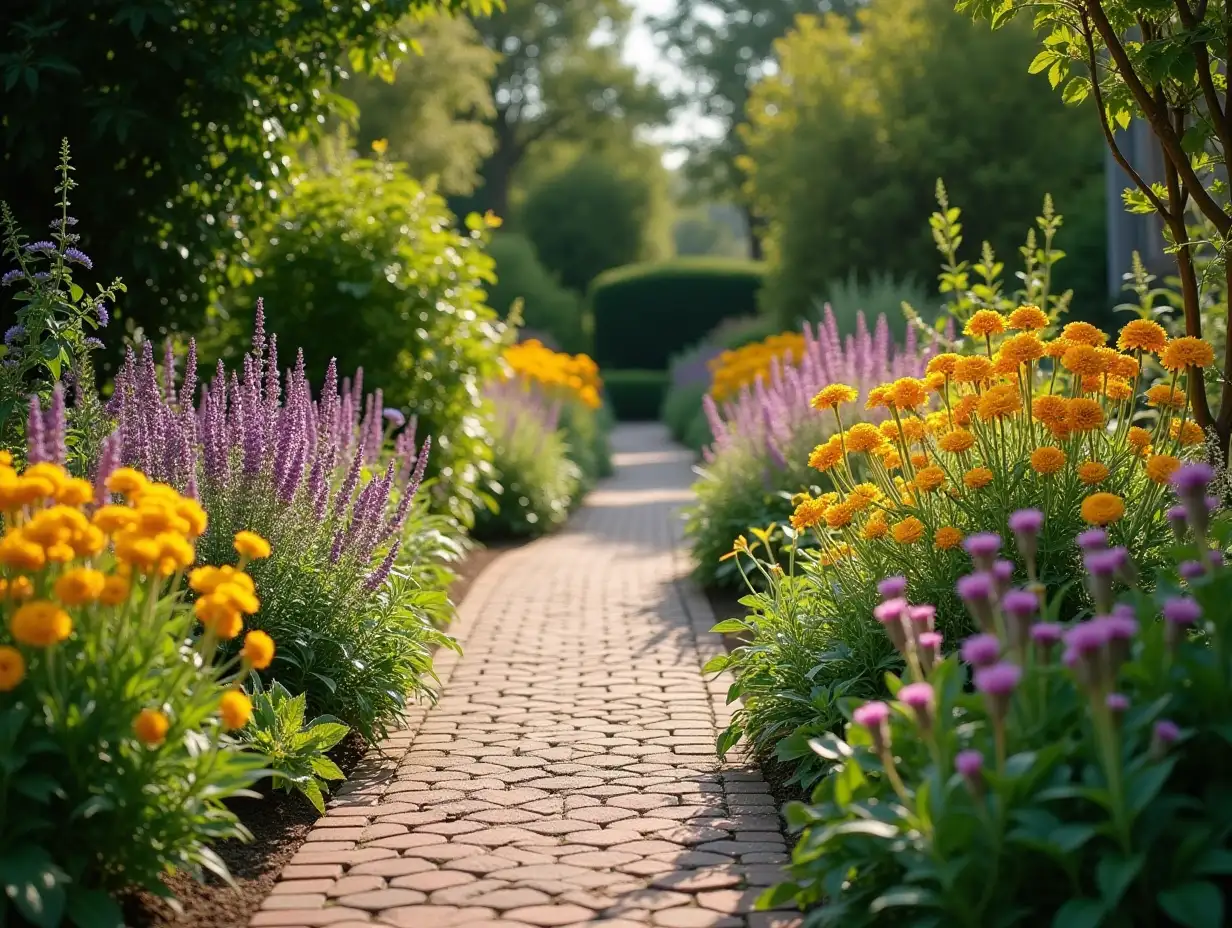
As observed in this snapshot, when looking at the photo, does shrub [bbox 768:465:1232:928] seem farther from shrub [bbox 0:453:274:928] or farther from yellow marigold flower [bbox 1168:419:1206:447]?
shrub [bbox 0:453:274:928]

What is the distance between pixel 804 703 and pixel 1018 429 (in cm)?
113

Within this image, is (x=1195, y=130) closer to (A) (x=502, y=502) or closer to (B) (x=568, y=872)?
(B) (x=568, y=872)

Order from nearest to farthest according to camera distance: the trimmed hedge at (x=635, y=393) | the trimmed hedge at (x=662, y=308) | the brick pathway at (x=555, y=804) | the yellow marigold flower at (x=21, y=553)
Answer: the yellow marigold flower at (x=21, y=553) → the brick pathway at (x=555, y=804) → the trimmed hedge at (x=635, y=393) → the trimmed hedge at (x=662, y=308)

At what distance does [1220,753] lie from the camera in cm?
268

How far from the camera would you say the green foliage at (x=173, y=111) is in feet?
20.3

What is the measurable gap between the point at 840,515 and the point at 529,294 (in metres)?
24.4

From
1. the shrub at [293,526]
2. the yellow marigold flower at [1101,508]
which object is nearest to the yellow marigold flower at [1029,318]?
the yellow marigold flower at [1101,508]

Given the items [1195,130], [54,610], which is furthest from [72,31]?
[1195,130]

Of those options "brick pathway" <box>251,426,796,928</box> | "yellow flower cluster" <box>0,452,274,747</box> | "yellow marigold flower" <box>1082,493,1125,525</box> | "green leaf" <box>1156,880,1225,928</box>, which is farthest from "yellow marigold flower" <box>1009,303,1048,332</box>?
"yellow flower cluster" <box>0,452,274,747</box>

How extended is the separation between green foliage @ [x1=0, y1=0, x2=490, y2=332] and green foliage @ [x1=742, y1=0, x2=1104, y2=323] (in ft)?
→ 33.2

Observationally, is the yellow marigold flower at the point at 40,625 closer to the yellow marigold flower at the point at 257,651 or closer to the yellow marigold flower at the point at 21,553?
the yellow marigold flower at the point at 21,553

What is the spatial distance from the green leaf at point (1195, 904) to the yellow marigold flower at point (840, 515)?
164 centimetres

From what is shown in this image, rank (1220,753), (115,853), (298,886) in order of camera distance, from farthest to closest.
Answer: (298,886) → (115,853) → (1220,753)

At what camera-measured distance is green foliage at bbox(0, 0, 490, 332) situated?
6188 mm
